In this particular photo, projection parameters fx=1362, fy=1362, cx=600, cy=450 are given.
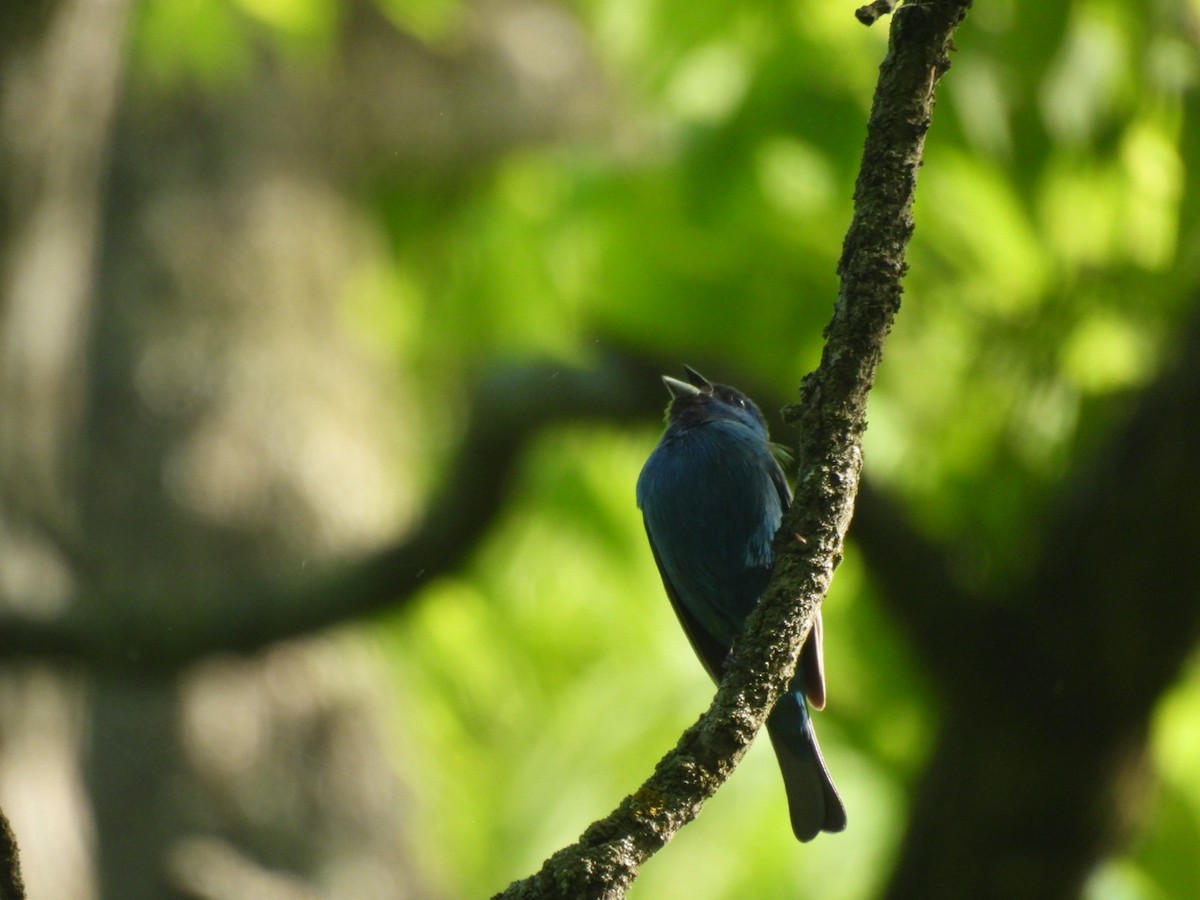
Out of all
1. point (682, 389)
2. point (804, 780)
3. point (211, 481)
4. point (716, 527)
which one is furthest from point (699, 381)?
point (211, 481)

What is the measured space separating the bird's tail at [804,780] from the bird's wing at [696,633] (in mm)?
208

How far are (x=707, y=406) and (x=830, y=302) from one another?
146 cm

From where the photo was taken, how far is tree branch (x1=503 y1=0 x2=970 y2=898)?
6.20 ft

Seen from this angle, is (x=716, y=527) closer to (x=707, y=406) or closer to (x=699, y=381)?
(x=707, y=406)

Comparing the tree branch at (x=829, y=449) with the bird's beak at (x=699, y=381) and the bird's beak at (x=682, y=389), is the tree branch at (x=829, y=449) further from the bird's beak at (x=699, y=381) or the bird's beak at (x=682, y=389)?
the bird's beak at (x=699, y=381)

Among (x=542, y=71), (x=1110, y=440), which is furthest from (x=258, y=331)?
(x=1110, y=440)

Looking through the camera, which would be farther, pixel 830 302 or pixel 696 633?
pixel 830 302

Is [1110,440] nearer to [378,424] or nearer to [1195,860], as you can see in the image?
[1195,860]

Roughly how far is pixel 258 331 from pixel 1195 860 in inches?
247

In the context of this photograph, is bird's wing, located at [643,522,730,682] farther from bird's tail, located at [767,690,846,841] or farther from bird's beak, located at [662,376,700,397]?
bird's beak, located at [662,376,700,397]

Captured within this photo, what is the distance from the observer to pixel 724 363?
517cm

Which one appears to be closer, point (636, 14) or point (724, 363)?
point (724, 363)

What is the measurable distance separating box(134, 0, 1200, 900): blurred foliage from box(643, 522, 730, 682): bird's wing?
1448 mm

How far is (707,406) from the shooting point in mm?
4109
